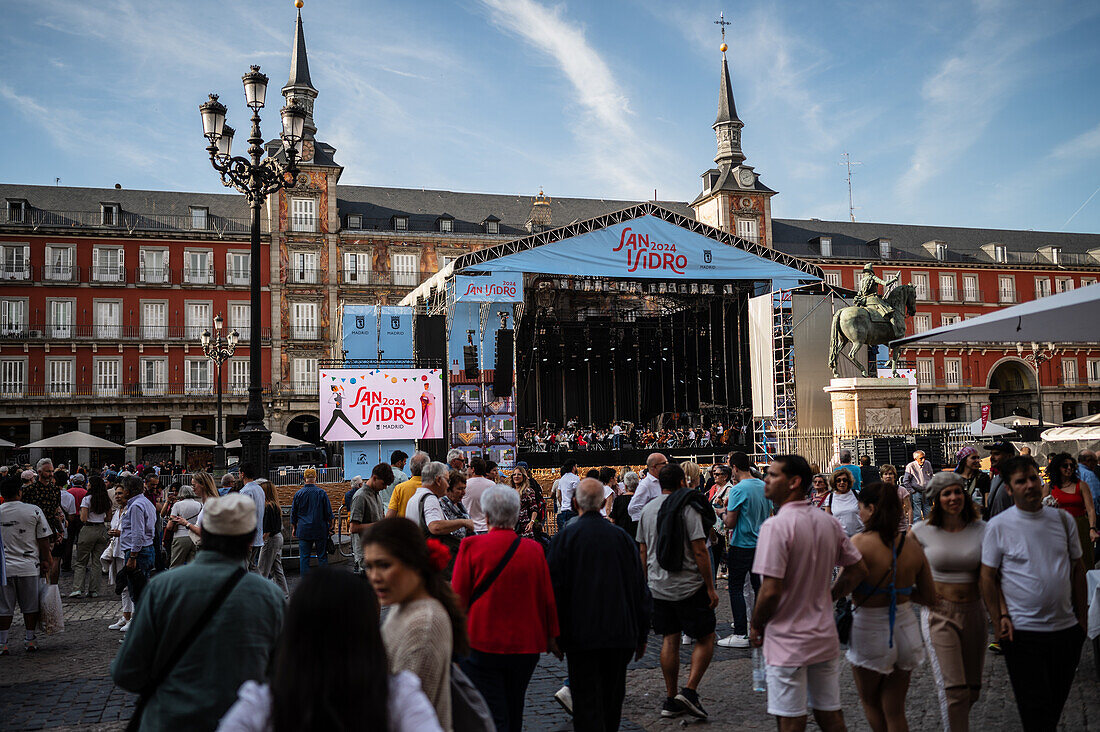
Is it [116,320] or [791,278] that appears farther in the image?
[116,320]

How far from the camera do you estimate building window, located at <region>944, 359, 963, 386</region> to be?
48031 mm

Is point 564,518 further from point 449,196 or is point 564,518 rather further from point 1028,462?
point 449,196

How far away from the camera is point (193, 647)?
290 cm

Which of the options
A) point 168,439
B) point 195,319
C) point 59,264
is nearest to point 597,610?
point 168,439

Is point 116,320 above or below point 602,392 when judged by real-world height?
above

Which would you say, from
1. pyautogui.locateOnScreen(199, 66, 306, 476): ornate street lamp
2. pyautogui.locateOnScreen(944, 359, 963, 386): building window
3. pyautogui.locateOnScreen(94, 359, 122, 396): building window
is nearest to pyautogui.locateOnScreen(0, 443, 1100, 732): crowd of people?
pyautogui.locateOnScreen(199, 66, 306, 476): ornate street lamp

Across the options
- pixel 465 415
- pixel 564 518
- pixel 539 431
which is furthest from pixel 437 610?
pixel 539 431

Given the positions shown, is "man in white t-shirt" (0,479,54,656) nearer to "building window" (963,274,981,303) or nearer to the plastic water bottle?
the plastic water bottle

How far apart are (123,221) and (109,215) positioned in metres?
0.69

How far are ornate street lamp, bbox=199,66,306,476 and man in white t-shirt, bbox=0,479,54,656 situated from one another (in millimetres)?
4070

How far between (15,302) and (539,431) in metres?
25.8

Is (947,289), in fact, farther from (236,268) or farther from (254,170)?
(254,170)

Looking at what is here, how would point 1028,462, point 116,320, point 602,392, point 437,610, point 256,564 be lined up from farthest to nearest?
point 116,320 → point 602,392 → point 256,564 → point 1028,462 → point 437,610

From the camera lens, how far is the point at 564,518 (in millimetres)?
9523
